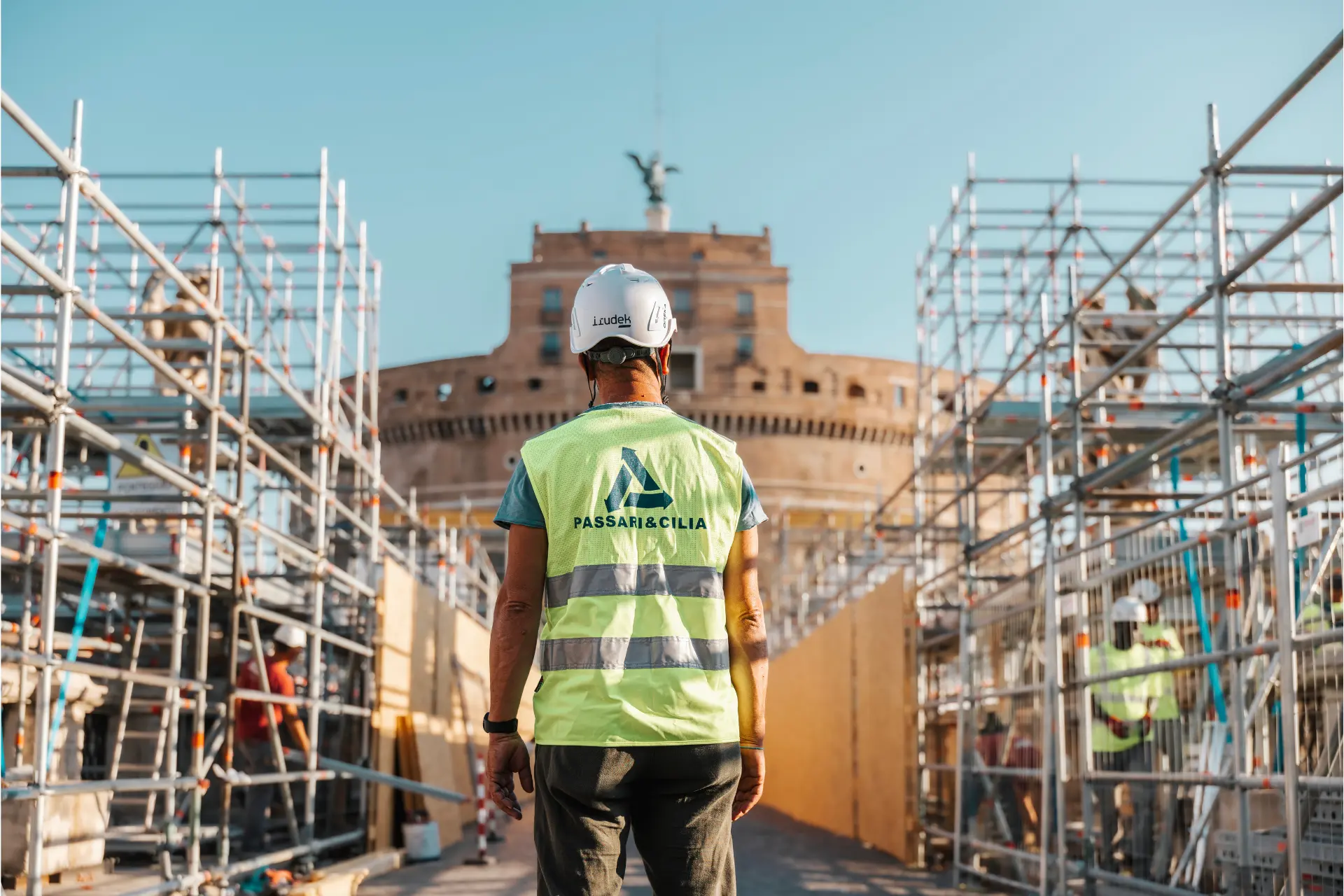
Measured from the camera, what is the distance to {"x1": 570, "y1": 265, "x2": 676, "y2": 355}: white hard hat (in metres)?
2.96

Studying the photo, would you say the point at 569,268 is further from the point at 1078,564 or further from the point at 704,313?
the point at 1078,564

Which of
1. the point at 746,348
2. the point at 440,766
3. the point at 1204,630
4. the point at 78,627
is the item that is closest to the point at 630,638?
the point at 1204,630

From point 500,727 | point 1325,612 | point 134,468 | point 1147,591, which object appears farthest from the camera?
point 134,468

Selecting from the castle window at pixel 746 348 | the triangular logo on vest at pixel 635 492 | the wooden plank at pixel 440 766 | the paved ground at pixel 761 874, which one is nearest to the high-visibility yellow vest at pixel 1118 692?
the paved ground at pixel 761 874

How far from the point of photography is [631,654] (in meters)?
2.72

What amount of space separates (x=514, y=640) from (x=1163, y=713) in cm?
486

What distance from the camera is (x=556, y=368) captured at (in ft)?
185

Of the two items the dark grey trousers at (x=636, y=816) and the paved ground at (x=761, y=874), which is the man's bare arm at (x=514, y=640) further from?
the paved ground at (x=761, y=874)

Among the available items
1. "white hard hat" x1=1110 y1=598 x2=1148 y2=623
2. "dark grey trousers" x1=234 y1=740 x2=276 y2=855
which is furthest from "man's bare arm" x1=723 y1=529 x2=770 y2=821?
"dark grey trousers" x1=234 y1=740 x2=276 y2=855

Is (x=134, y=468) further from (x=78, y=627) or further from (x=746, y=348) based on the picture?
(x=746, y=348)

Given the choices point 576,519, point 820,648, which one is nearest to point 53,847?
point 576,519

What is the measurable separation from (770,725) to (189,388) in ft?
50.0

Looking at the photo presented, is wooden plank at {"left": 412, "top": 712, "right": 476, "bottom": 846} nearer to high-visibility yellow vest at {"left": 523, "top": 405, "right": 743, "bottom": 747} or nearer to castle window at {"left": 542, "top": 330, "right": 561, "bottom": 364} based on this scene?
high-visibility yellow vest at {"left": 523, "top": 405, "right": 743, "bottom": 747}

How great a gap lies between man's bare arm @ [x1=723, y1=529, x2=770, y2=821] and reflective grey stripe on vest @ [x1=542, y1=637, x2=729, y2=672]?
98 millimetres
